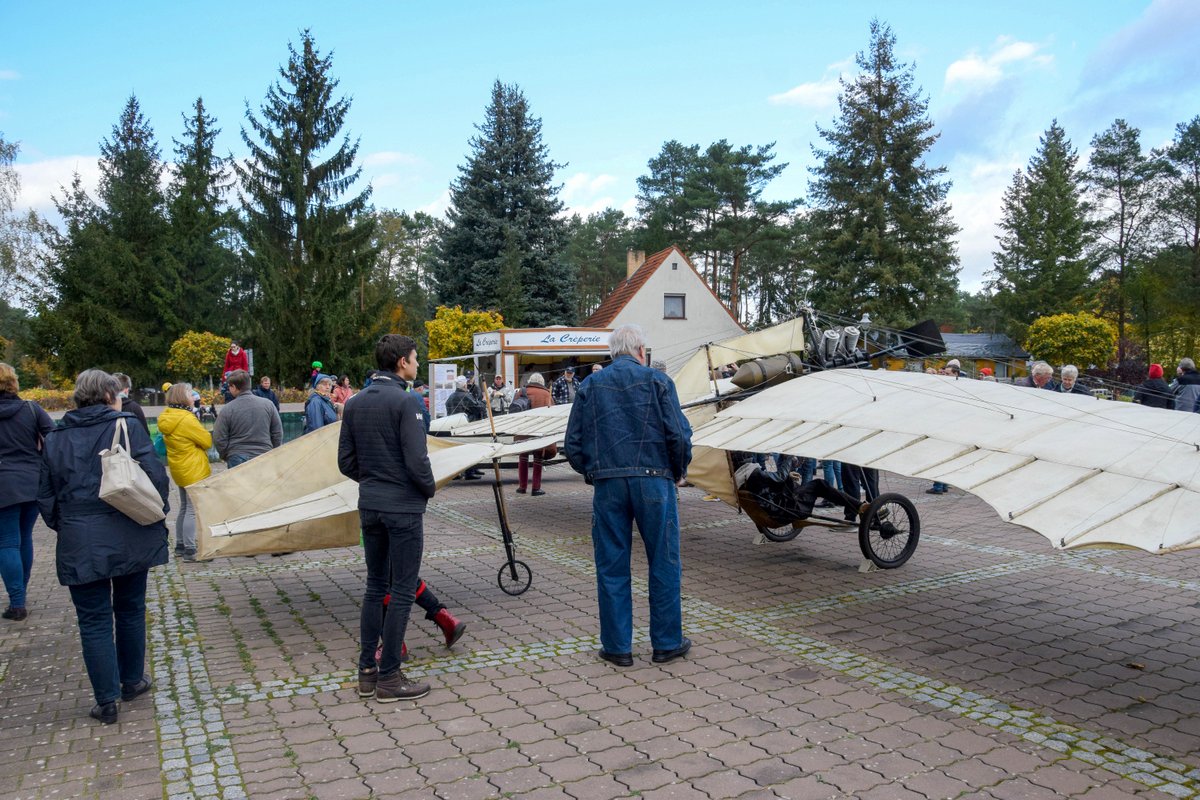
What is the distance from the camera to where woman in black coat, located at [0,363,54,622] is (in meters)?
6.16

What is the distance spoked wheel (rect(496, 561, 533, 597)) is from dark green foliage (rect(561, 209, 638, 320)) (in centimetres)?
5639

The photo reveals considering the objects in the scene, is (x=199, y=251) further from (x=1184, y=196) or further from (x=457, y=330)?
(x=1184, y=196)

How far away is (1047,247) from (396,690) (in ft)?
183

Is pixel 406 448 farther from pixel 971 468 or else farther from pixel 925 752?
pixel 971 468

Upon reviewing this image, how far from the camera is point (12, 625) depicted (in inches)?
248

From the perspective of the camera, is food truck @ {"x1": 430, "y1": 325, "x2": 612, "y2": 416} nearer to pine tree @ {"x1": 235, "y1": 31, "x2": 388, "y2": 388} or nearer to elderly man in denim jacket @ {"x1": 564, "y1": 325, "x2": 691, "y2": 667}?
pine tree @ {"x1": 235, "y1": 31, "x2": 388, "y2": 388}

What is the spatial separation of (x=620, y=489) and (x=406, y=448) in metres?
1.34

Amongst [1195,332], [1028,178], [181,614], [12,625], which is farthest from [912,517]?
[1028,178]

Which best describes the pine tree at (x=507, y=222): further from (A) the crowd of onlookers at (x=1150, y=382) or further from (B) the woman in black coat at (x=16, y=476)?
(B) the woman in black coat at (x=16, y=476)

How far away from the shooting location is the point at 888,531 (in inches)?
309

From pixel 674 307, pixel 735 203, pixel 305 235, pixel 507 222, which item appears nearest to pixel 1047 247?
pixel 735 203

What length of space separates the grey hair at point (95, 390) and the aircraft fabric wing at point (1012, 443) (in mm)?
4284

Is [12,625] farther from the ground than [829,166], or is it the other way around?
[829,166]

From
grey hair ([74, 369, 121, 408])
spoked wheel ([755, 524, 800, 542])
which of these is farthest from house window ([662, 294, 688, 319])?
grey hair ([74, 369, 121, 408])
